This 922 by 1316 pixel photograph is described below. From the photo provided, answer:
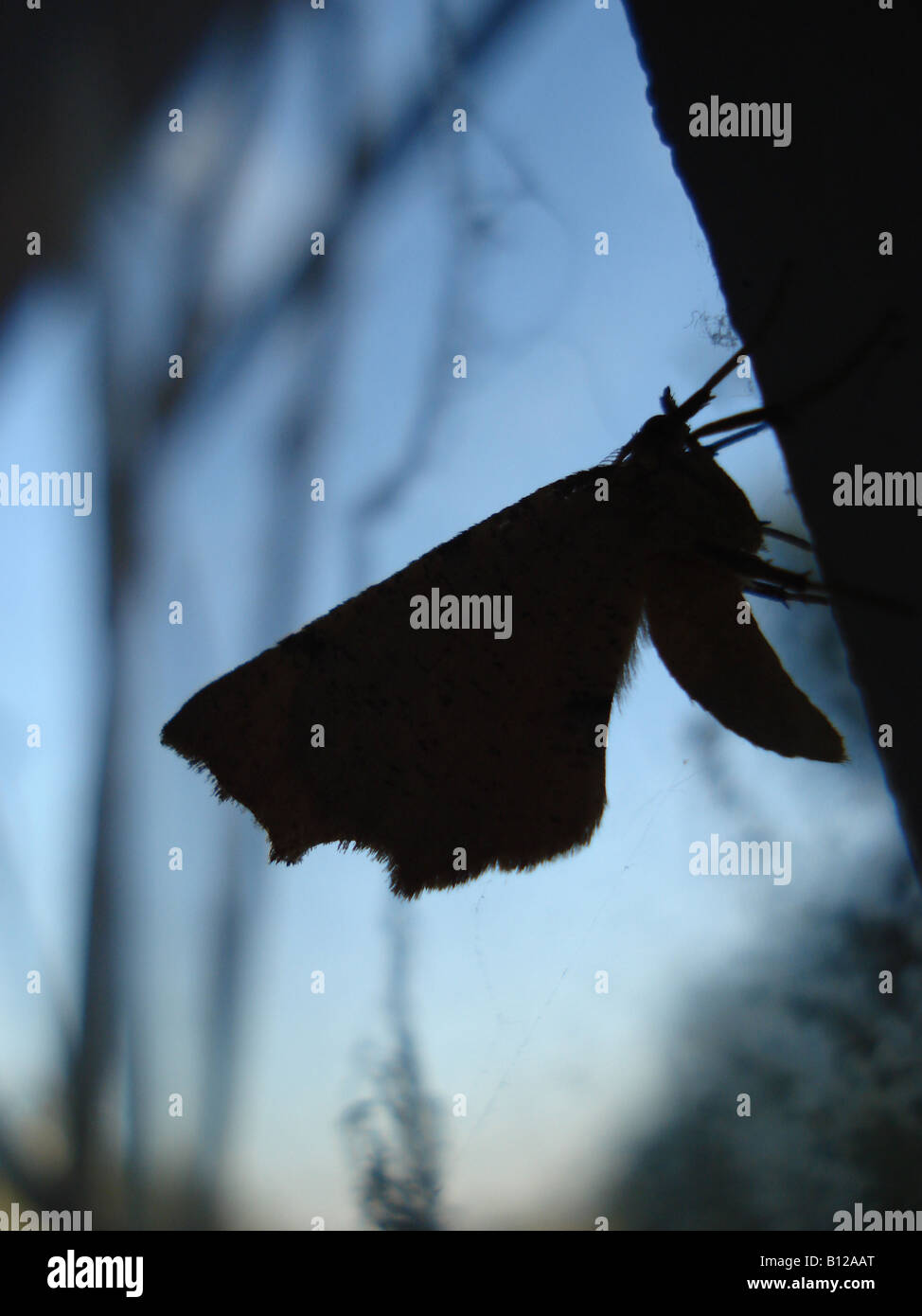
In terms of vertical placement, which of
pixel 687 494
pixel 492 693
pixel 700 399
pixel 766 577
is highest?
pixel 700 399

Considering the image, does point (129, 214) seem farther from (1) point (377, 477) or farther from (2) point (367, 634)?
(2) point (367, 634)

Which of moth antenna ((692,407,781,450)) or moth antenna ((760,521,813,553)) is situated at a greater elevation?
moth antenna ((692,407,781,450))

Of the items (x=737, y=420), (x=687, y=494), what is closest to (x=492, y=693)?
(x=687, y=494)

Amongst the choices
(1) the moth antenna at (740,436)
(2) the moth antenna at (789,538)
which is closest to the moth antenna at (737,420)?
(1) the moth antenna at (740,436)

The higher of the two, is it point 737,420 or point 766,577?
point 737,420

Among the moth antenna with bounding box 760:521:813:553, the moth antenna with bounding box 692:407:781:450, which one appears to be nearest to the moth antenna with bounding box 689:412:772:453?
the moth antenna with bounding box 692:407:781:450

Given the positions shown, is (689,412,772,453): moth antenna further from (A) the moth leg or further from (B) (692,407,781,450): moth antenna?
(A) the moth leg

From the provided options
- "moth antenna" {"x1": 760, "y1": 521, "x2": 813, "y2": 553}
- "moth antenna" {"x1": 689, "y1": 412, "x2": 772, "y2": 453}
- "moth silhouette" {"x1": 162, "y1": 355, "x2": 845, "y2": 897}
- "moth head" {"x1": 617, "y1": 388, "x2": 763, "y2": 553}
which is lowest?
"moth silhouette" {"x1": 162, "y1": 355, "x2": 845, "y2": 897}

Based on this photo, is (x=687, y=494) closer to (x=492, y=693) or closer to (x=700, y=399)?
(x=700, y=399)
